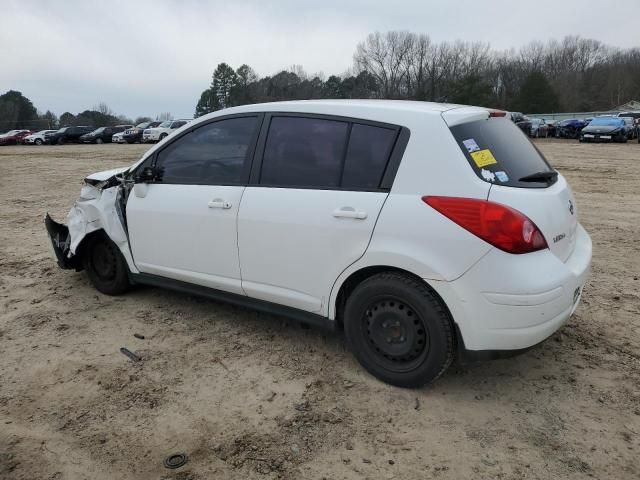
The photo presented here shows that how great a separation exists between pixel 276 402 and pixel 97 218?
2.57m

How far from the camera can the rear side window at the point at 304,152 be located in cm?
332

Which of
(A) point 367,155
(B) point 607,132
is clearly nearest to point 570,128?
(B) point 607,132

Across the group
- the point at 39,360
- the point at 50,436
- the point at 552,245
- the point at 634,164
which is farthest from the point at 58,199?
the point at 634,164

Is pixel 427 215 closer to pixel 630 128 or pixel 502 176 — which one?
pixel 502 176

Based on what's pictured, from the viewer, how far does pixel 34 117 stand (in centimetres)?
6944

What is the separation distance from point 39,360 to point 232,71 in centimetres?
9153

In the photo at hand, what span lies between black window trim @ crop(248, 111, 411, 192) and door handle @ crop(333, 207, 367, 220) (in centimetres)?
13

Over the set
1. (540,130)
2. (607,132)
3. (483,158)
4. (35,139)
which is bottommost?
(35,139)

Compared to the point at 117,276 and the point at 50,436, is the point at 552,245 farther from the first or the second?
the point at 117,276

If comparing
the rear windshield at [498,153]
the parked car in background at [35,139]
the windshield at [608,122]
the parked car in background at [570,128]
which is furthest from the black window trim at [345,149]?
the parked car in background at [35,139]

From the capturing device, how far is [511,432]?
9.16 ft

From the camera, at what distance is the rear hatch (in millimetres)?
2842

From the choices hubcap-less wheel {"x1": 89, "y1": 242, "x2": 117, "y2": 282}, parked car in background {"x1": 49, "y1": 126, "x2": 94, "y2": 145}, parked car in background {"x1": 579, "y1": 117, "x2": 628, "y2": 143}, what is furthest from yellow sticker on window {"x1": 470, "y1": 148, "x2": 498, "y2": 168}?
parked car in background {"x1": 49, "y1": 126, "x2": 94, "y2": 145}

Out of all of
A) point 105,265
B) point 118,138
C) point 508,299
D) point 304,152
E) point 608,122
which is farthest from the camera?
point 118,138
